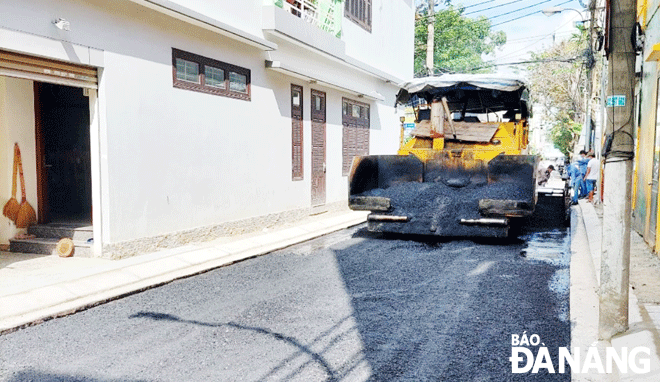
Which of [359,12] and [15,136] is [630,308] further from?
[359,12]

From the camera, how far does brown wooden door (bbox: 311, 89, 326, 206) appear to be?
13.3 m

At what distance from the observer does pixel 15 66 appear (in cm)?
616

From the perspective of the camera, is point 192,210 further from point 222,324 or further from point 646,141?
point 646,141

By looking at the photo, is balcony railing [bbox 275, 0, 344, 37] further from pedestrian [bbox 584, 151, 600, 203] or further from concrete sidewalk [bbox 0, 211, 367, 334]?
pedestrian [bbox 584, 151, 600, 203]

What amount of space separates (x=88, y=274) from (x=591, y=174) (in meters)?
14.8

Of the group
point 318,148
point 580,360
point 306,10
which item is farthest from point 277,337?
point 306,10

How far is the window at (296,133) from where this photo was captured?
40.2 feet

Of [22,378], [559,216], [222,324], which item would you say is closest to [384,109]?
[559,216]

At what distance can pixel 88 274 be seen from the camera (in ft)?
21.1

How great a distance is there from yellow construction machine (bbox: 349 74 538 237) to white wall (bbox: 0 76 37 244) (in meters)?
5.05

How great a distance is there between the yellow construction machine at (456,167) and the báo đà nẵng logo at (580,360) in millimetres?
4357

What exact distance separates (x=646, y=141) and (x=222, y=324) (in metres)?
8.07

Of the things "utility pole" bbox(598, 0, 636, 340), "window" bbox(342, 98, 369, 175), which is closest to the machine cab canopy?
"window" bbox(342, 98, 369, 175)

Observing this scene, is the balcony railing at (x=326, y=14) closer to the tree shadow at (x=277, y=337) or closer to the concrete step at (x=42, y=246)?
the concrete step at (x=42, y=246)
